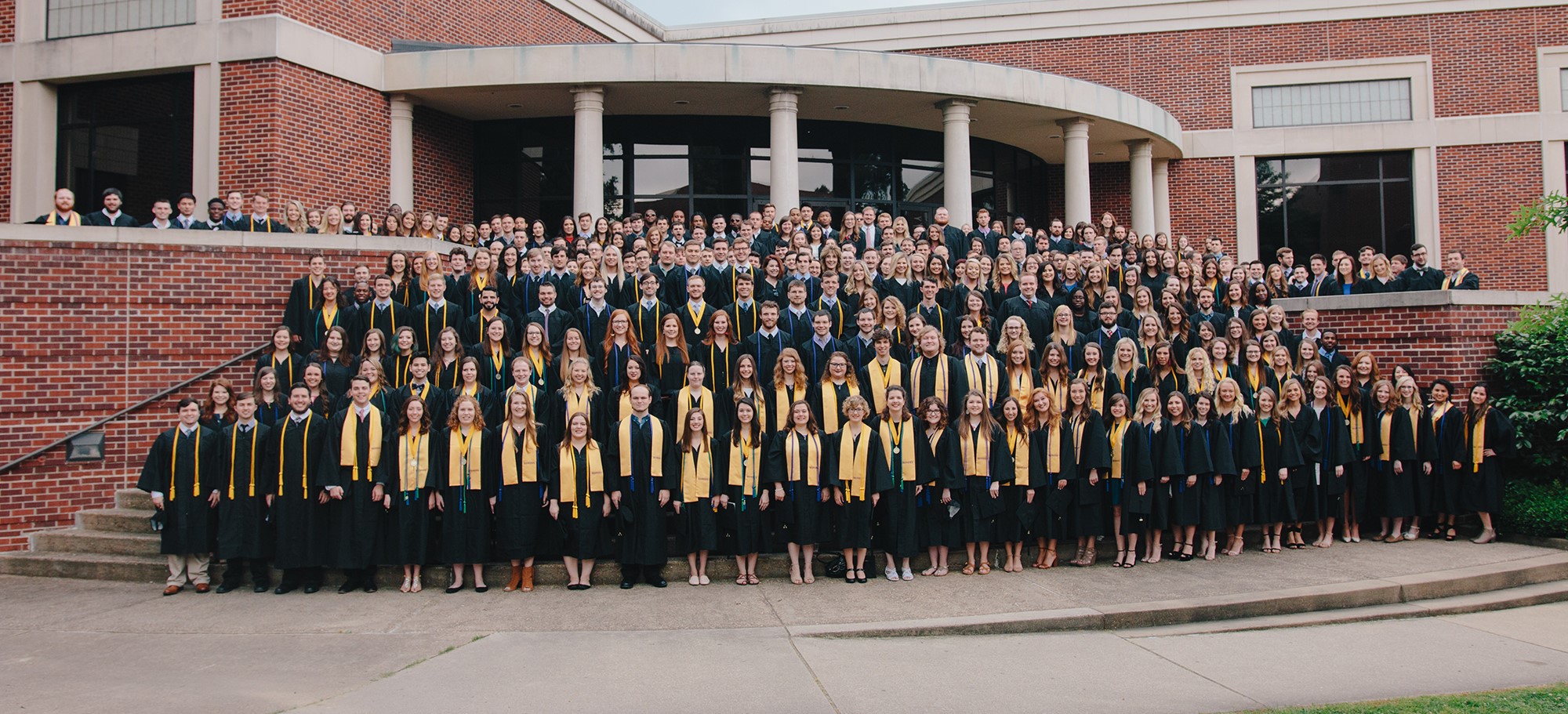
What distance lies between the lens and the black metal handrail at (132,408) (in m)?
8.95

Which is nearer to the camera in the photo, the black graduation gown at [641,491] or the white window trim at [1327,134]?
the black graduation gown at [641,491]

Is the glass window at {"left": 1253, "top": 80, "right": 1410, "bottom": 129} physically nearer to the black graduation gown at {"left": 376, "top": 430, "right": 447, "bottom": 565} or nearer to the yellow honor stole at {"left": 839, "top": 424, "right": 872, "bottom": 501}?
the yellow honor stole at {"left": 839, "top": 424, "right": 872, "bottom": 501}

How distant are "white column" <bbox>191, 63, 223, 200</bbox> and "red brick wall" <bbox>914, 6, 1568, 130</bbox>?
14.0 metres

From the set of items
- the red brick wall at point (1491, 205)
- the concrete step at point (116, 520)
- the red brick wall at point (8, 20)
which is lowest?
the concrete step at point (116, 520)

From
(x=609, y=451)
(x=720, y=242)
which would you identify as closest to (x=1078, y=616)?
(x=609, y=451)

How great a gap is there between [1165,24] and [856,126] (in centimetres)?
755

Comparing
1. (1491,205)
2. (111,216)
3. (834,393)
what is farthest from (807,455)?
(1491,205)

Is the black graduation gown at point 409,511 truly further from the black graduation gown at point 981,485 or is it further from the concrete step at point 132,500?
the black graduation gown at point 981,485

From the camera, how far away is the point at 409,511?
759 centimetres

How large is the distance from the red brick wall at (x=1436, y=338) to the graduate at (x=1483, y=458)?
93 cm

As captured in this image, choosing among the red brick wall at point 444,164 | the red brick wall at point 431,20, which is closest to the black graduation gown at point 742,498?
the red brick wall at point 431,20

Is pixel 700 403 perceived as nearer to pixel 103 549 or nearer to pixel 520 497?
pixel 520 497

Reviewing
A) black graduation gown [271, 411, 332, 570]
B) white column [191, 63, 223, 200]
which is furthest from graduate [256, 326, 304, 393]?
white column [191, 63, 223, 200]

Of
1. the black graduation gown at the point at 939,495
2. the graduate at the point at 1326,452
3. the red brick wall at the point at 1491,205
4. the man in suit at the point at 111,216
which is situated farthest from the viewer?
the red brick wall at the point at 1491,205
